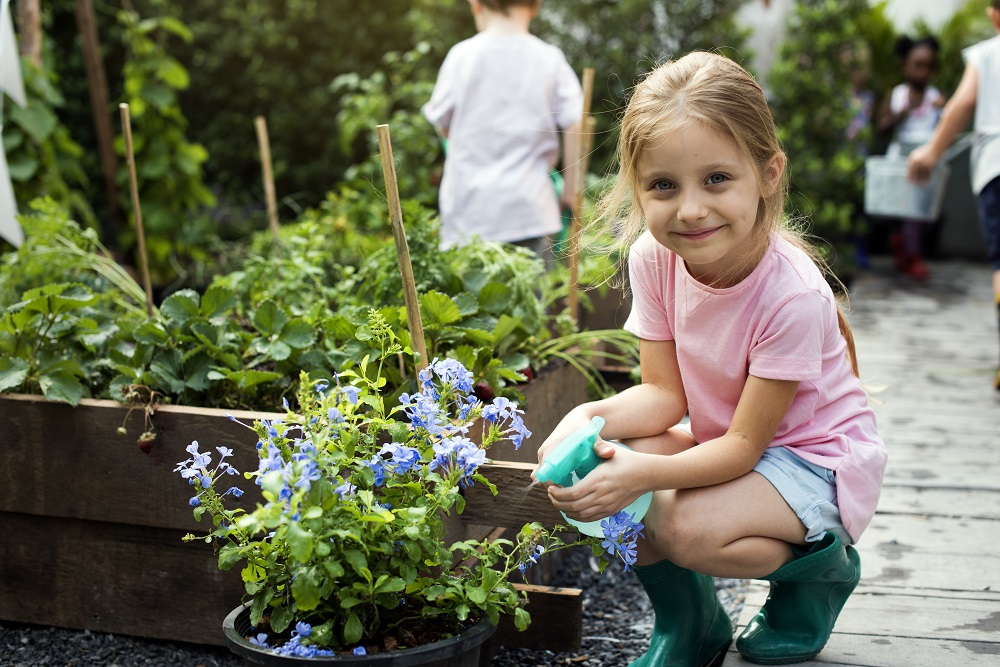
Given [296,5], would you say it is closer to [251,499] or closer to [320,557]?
[251,499]

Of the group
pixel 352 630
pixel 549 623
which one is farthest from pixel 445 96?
pixel 352 630

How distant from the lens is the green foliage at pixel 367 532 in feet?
4.44

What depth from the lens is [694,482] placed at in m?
1.60

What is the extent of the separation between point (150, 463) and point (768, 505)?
3.65 ft

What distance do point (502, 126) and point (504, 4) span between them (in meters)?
0.39

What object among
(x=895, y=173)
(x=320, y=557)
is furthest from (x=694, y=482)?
(x=895, y=173)

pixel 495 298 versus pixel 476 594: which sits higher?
pixel 495 298

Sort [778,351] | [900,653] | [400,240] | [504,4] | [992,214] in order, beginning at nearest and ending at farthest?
[778,351] < [400,240] < [900,653] < [504,4] < [992,214]

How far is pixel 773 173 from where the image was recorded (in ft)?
5.41

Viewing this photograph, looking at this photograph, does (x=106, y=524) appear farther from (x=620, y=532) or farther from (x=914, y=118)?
(x=914, y=118)

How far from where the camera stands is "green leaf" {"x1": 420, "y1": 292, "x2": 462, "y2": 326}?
1979mm

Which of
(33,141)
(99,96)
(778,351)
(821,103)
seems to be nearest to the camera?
(778,351)

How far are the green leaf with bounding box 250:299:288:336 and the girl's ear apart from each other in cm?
99

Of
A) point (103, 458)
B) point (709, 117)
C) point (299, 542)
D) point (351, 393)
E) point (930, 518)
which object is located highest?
point (709, 117)
